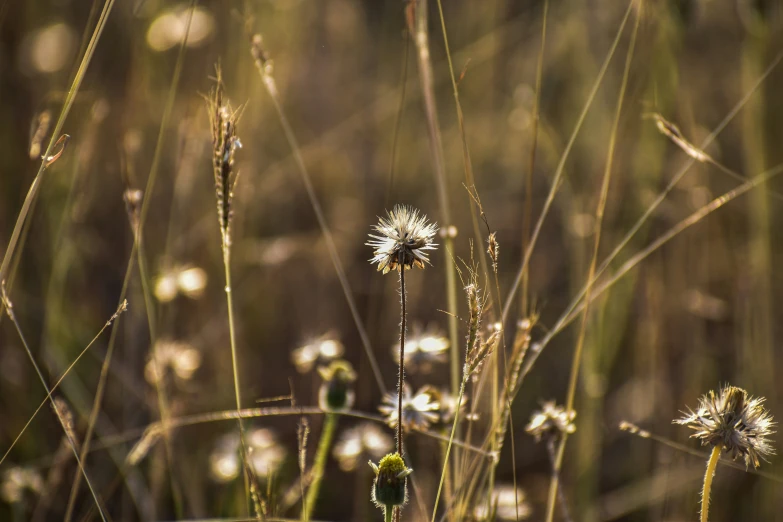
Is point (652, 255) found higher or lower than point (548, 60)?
lower

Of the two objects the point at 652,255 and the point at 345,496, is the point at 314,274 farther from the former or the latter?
the point at 652,255

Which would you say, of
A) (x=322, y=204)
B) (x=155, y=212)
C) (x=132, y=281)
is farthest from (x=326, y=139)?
(x=132, y=281)

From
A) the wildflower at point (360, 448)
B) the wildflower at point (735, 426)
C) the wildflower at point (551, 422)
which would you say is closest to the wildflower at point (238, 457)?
the wildflower at point (360, 448)

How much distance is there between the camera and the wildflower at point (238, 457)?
1503 mm

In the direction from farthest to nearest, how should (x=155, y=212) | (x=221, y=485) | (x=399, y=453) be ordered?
(x=155, y=212) < (x=221, y=485) < (x=399, y=453)

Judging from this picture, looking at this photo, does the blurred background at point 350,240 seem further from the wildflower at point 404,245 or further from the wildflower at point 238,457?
the wildflower at point 404,245

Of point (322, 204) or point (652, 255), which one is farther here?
point (322, 204)

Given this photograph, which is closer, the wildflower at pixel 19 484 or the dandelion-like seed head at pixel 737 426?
the dandelion-like seed head at pixel 737 426

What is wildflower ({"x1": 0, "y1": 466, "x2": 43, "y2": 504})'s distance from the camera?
4.73ft

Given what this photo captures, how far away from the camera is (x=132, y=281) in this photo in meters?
1.95

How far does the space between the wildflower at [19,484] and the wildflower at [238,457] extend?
36 centimetres

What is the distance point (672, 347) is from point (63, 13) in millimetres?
2634

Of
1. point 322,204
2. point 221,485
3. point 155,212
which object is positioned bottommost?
point 221,485

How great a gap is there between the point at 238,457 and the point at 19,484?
16.9 inches
